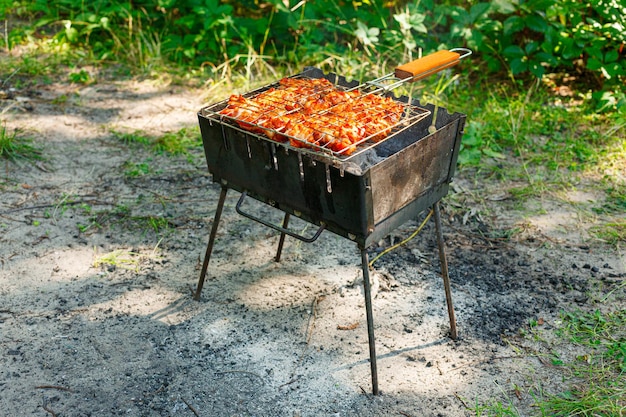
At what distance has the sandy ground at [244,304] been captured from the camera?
3141 mm

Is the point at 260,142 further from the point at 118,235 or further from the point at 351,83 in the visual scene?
the point at 118,235

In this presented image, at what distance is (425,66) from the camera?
294 centimetres

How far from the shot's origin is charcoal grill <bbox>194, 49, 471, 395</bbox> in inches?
108

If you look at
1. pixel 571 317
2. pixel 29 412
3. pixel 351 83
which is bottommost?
pixel 571 317

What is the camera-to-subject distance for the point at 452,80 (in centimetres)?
578

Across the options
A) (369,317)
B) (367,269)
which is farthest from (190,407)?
(367,269)

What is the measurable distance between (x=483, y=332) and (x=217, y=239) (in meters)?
1.80

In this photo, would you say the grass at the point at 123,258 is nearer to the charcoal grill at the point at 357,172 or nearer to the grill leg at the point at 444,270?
the charcoal grill at the point at 357,172

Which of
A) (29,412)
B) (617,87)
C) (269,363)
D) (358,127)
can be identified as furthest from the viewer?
(617,87)

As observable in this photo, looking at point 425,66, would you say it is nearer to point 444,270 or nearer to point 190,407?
point 444,270

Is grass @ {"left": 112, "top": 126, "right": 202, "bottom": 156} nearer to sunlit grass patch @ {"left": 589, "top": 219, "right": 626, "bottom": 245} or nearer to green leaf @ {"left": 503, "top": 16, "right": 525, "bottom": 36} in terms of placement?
green leaf @ {"left": 503, "top": 16, "right": 525, "bottom": 36}

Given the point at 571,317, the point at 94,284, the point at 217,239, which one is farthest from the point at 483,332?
the point at 94,284

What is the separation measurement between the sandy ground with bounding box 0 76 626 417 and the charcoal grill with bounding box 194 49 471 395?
406 mm

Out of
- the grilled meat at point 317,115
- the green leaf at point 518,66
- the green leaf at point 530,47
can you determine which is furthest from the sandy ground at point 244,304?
the green leaf at point 530,47
